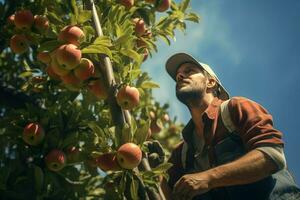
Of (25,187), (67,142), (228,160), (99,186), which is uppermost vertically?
(228,160)

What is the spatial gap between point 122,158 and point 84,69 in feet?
2.49

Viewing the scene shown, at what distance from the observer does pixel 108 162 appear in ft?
9.57

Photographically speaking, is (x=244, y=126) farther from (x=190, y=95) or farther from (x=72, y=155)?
(x=72, y=155)

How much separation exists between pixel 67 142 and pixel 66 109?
421 millimetres

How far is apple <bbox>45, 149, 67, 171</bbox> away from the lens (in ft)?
11.2

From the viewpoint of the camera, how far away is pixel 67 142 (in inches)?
140

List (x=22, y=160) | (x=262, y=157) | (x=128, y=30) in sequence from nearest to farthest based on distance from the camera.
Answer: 1. (x=262, y=157)
2. (x=128, y=30)
3. (x=22, y=160)

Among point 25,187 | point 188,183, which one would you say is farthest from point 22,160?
point 188,183

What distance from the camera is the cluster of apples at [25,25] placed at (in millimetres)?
3891

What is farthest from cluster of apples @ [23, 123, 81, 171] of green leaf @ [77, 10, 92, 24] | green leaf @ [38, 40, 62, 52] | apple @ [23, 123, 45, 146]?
green leaf @ [77, 10, 92, 24]

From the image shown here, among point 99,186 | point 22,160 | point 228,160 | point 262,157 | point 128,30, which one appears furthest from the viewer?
point 99,186

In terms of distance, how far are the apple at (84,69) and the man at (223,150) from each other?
825 mm

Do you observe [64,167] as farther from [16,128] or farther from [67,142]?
[16,128]

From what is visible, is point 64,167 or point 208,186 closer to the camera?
point 208,186
